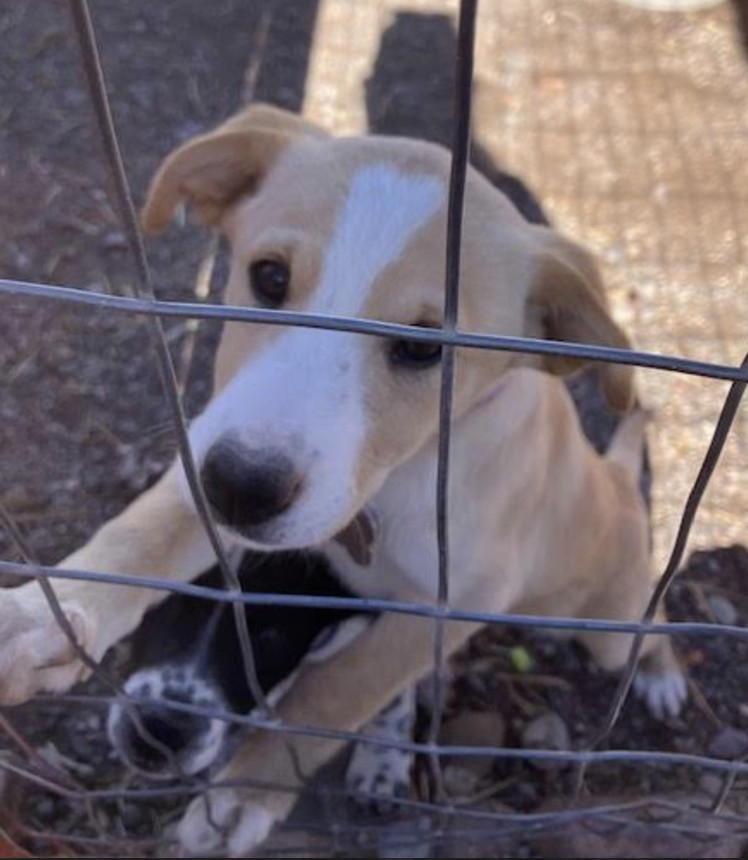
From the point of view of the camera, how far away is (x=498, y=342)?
3.28 feet

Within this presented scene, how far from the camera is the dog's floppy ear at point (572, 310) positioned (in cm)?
167

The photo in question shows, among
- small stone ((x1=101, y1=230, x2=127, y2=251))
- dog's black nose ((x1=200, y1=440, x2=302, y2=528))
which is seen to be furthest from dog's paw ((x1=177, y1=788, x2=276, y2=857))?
small stone ((x1=101, y1=230, x2=127, y2=251))

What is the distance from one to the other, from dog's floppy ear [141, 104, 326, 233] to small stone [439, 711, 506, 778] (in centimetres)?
105

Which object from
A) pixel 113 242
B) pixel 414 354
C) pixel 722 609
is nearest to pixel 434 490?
pixel 414 354

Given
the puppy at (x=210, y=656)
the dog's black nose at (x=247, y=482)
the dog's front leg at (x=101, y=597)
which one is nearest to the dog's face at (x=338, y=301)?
the dog's black nose at (x=247, y=482)

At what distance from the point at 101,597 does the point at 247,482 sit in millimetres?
399

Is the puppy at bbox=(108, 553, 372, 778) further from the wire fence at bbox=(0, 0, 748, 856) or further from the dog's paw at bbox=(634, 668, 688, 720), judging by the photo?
the dog's paw at bbox=(634, 668, 688, 720)

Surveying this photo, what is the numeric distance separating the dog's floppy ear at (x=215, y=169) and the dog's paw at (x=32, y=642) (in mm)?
583

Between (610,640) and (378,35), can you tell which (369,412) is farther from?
(378,35)

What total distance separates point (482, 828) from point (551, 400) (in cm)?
76

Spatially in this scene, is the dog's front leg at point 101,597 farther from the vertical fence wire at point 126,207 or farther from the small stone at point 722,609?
the small stone at point 722,609

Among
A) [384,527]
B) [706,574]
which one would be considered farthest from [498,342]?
[706,574]

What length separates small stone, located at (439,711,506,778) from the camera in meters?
2.20

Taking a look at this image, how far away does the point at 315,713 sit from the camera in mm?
1883
